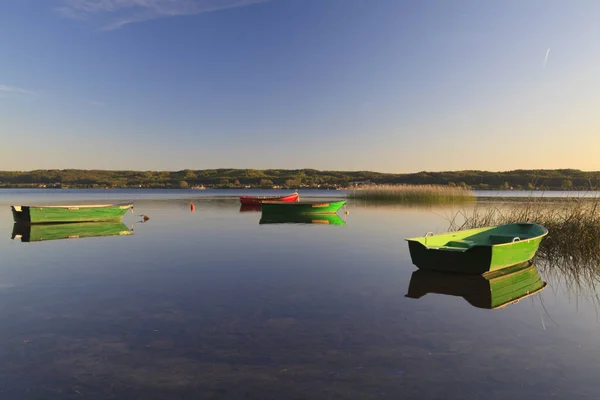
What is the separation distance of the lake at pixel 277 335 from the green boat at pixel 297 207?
19.3 metres

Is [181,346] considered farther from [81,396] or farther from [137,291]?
[137,291]

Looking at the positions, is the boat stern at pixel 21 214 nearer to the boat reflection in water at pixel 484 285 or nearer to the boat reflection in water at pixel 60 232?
the boat reflection in water at pixel 60 232

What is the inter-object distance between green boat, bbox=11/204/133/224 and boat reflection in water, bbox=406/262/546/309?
80.7 feet

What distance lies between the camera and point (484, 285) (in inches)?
432

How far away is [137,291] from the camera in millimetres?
10070

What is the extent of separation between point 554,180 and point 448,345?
391 ft

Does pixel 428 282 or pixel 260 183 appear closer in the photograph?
pixel 428 282

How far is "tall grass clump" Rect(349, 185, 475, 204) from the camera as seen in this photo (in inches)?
1812

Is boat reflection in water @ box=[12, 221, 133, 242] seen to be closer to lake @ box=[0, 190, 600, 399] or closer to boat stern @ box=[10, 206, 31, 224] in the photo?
boat stern @ box=[10, 206, 31, 224]

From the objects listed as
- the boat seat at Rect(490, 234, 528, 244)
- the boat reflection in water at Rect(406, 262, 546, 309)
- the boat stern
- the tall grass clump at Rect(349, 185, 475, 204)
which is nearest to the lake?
the boat reflection in water at Rect(406, 262, 546, 309)

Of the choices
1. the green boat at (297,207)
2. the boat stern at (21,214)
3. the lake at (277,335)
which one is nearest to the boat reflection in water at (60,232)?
the boat stern at (21,214)

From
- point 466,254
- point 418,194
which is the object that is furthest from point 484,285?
point 418,194

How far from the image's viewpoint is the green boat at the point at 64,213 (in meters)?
27.8

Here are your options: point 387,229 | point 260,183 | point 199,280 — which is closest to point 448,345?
point 199,280
